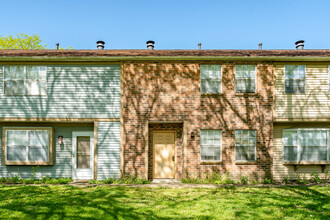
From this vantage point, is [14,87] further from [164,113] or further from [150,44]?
[150,44]

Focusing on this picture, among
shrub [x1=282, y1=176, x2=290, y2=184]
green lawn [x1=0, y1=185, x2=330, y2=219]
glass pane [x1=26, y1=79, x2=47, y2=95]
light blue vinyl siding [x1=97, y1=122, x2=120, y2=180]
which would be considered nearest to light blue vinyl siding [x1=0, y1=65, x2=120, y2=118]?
glass pane [x1=26, y1=79, x2=47, y2=95]

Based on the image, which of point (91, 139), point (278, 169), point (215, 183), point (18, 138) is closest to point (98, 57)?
point (91, 139)

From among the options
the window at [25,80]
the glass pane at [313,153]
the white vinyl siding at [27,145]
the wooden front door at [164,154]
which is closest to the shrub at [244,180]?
the glass pane at [313,153]

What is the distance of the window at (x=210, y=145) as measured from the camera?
11.0 meters

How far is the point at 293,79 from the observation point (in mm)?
11320

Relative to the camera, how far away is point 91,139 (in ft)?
37.1

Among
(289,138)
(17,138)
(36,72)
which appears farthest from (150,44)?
(289,138)

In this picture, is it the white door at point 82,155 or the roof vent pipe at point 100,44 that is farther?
the roof vent pipe at point 100,44

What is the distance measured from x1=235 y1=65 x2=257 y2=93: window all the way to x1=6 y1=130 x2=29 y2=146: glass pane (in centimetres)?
1084

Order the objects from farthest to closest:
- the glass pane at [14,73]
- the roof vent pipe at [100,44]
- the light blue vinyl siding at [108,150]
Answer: the roof vent pipe at [100,44] < the glass pane at [14,73] < the light blue vinyl siding at [108,150]

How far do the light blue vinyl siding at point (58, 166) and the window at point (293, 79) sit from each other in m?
10.1

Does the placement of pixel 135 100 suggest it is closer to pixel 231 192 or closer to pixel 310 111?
pixel 231 192

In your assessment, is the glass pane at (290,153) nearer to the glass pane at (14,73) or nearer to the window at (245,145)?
the window at (245,145)

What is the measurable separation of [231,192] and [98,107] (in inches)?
283
